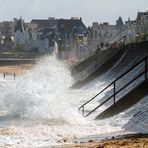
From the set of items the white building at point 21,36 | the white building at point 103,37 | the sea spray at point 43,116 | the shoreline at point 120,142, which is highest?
the shoreline at point 120,142

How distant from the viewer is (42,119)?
2012cm

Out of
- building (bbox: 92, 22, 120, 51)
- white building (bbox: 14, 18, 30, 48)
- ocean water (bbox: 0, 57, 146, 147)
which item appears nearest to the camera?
ocean water (bbox: 0, 57, 146, 147)

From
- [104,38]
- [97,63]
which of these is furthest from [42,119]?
[104,38]

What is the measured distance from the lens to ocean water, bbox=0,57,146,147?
1539 cm

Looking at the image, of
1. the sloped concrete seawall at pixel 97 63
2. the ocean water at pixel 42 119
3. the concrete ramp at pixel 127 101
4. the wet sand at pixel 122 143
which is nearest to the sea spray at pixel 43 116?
the ocean water at pixel 42 119

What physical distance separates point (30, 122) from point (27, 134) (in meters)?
3.65

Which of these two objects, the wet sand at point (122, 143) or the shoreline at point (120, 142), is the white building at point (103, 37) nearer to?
the shoreline at point (120, 142)

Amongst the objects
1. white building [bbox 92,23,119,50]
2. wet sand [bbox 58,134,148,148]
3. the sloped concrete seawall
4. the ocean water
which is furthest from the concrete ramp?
white building [bbox 92,23,119,50]

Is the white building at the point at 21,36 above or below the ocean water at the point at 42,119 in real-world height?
below

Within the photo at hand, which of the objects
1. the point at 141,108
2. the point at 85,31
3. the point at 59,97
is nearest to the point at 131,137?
the point at 141,108

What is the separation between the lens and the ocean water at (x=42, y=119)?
1539cm

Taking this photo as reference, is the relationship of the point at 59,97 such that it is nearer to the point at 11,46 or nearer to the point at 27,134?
the point at 27,134

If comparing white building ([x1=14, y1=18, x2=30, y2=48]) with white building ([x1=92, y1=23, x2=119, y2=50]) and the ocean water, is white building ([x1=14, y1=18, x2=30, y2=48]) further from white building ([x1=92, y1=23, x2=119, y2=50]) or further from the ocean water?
the ocean water

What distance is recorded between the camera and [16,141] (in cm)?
1496
